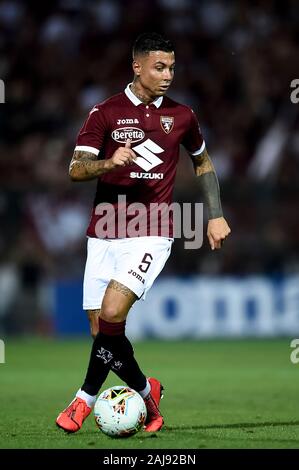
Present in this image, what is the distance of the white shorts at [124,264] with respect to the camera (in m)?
6.70

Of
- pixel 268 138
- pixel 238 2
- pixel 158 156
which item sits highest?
pixel 238 2

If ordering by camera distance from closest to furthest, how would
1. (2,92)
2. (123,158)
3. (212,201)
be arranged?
(123,158) < (212,201) < (2,92)

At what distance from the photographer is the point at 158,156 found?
698 cm

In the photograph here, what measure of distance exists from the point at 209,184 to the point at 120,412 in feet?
5.82

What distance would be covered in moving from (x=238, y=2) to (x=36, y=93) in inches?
168

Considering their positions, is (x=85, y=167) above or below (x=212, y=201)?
above

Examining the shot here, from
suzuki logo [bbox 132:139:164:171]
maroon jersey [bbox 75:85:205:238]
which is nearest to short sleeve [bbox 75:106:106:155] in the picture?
maroon jersey [bbox 75:85:205:238]

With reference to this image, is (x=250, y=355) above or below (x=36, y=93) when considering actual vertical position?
below

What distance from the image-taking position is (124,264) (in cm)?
679

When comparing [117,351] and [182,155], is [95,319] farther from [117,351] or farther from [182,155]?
[182,155]

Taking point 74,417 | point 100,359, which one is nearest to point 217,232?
point 100,359
